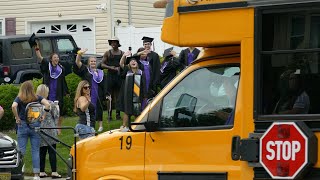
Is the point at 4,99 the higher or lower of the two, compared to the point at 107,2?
lower

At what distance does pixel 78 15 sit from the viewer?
3036 centimetres

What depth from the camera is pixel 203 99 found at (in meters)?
7.58

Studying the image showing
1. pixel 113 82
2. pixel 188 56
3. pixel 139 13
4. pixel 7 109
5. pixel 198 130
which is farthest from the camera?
pixel 139 13

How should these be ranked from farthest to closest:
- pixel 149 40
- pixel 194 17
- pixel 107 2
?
pixel 107 2, pixel 149 40, pixel 194 17

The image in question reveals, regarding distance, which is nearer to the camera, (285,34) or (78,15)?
(285,34)

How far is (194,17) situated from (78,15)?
23536 mm

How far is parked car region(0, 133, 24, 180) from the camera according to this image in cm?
1205

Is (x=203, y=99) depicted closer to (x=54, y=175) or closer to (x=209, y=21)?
(x=209, y=21)

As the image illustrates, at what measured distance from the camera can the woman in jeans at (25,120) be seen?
12719 mm

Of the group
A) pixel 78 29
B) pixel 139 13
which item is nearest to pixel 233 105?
pixel 78 29

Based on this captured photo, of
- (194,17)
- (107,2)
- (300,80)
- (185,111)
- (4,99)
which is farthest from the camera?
(107,2)

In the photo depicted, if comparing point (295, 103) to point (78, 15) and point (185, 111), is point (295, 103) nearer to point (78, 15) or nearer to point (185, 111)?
point (185, 111)

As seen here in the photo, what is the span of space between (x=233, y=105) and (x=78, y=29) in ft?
77.9

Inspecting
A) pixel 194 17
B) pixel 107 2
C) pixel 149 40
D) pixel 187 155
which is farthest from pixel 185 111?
pixel 107 2
